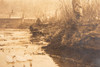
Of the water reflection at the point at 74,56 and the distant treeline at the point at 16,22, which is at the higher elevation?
the distant treeline at the point at 16,22

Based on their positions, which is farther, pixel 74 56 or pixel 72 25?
pixel 72 25

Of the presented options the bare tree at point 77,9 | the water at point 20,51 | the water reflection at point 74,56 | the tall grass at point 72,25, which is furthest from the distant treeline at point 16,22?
the bare tree at point 77,9

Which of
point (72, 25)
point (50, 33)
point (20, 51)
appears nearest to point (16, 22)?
point (20, 51)

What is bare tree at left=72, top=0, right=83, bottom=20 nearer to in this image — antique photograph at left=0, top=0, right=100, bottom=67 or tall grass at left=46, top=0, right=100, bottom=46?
antique photograph at left=0, top=0, right=100, bottom=67

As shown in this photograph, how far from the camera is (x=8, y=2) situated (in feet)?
17.2

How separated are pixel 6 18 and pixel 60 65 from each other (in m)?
2.55

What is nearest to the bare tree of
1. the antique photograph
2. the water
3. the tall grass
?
the antique photograph

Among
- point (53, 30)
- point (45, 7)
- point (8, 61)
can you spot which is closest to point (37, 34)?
point (53, 30)

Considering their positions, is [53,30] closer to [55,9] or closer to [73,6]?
[55,9]

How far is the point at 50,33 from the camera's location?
Result: 5285 mm

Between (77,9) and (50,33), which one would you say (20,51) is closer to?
(50,33)

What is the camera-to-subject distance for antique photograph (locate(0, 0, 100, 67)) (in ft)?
16.0

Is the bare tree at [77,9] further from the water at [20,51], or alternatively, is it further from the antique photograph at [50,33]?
the water at [20,51]

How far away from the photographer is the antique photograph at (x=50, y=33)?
4887 mm
